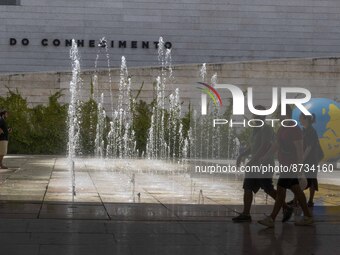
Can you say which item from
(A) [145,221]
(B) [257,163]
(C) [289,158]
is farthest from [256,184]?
(A) [145,221]

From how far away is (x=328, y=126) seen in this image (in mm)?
18125

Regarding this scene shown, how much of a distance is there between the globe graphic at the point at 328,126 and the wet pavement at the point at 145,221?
6.79ft

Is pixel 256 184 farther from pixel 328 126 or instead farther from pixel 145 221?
pixel 328 126

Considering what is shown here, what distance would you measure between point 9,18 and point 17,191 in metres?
29.4

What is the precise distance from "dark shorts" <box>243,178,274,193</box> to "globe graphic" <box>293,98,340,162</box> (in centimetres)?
796

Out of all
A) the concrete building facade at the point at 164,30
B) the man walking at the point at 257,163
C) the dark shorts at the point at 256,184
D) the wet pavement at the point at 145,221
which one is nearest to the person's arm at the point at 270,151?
the man walking at the point at 257,163

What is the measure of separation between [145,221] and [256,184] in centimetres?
150

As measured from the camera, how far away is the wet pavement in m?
8.08

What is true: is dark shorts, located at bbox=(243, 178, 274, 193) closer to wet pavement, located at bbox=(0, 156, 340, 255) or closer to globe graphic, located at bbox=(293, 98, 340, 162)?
wet pavement, located at bbox=(0, 156, 340, 255)

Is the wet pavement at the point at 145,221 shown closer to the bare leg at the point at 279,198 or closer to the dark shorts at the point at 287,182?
the bare leg at the point at 279,198

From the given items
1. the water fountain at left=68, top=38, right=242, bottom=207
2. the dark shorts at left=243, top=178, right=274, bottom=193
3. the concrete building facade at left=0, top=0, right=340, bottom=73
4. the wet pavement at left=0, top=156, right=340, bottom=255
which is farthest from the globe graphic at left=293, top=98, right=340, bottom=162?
the concrete building facade at left=0, top=0, right=340, bottom=73

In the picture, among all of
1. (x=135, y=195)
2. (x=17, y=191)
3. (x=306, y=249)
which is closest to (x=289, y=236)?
(x=306, y=249)

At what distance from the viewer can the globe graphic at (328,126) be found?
18.0 m

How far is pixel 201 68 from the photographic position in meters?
33.5
